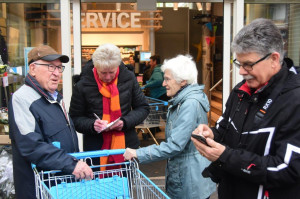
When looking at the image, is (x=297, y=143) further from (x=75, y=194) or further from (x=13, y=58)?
(x=13, y=58)

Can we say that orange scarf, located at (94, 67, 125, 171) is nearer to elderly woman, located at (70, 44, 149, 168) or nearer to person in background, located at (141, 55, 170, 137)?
elderly woman, located at (70, 44, 149, 168)

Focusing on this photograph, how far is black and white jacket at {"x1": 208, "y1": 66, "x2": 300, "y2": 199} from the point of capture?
67.3 inches

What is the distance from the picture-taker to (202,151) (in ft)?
6.39

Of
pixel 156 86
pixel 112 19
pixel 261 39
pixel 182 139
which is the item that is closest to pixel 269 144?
pixel 261 39

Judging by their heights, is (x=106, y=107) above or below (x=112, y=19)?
below

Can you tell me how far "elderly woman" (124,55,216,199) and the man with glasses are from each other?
2.00 feet

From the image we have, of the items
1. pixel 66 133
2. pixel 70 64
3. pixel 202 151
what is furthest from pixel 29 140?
pixel 70 64

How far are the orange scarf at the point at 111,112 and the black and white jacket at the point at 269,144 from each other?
1.47m

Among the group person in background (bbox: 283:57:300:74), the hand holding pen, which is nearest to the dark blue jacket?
the hand holding pen

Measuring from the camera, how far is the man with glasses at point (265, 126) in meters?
1.71

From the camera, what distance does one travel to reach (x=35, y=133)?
231cm

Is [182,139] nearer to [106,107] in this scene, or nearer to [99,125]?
[99,125]

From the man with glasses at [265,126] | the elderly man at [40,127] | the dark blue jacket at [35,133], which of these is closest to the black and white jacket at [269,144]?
the man with glasses at [265,126]

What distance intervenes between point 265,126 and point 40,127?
1481 mm
